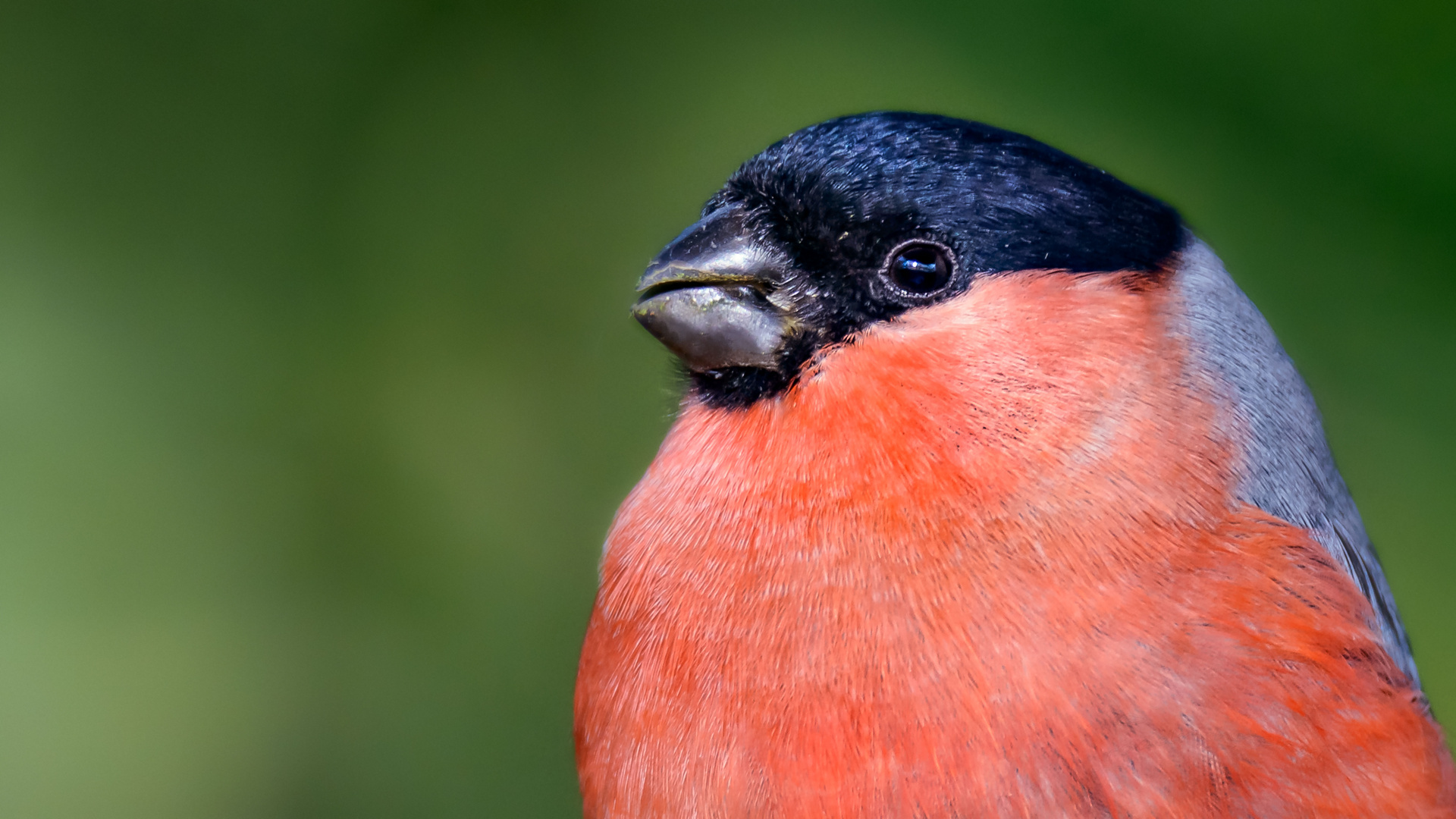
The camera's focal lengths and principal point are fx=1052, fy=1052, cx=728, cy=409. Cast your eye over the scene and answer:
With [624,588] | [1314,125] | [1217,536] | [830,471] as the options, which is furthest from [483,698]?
[1314,125]

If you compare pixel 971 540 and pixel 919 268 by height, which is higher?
pixel 919 268

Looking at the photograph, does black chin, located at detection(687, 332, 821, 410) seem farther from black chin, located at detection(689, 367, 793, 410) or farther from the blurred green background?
the blurred green background

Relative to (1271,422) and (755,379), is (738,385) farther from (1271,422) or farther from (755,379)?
(1271,422)

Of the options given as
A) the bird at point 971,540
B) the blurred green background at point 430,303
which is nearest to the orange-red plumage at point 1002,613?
the bird at point 971,540

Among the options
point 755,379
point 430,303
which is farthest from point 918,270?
point 430,303

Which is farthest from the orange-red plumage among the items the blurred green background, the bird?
the blurred green background

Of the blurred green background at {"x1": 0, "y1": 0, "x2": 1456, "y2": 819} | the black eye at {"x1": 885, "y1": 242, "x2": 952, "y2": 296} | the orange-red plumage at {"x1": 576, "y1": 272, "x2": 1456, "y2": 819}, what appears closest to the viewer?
the orange-red plumage at {"x1": 576, "y1": 272, "x2": 1456, "y2": 819}

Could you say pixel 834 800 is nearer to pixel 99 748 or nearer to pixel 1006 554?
pixel 1006 554
